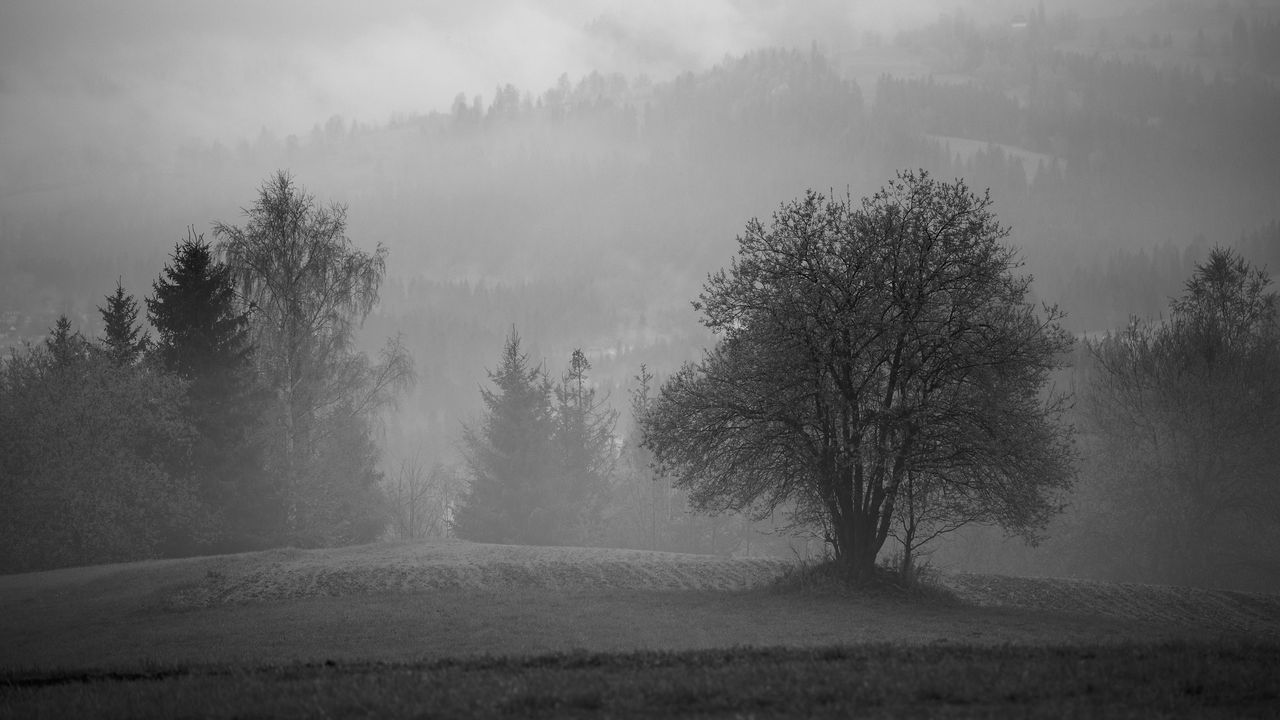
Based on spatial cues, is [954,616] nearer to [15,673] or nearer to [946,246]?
[946,246]

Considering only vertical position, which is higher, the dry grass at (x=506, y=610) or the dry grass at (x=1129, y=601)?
the dry grass at (x=506, y=610)

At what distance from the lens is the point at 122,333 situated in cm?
5203

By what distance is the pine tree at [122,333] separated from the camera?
47.1 m

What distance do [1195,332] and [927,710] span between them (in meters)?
50.4

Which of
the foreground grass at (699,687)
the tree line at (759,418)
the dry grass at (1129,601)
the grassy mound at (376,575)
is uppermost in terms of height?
the tree line at (759,418)

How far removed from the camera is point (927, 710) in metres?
10.5

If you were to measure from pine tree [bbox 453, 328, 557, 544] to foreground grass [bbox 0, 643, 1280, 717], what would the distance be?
1686 inches

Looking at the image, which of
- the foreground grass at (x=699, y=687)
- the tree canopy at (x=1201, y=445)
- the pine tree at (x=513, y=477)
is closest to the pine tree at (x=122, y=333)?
the pine tree at (x=513, y=477)

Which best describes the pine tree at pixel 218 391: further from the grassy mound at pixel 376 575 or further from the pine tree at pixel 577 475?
the pine tree at pixel 577 475

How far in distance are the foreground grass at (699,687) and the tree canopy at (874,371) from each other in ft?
40.8

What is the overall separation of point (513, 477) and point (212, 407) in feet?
69.5

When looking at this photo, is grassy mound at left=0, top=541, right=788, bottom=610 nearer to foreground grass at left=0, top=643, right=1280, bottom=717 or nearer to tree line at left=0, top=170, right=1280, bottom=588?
tree line at left=0, top=170, right=1280, bottom=588

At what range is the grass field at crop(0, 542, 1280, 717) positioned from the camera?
11094mm

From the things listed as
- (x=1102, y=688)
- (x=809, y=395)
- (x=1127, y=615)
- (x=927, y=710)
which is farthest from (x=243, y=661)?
(x=1127, y=615)
